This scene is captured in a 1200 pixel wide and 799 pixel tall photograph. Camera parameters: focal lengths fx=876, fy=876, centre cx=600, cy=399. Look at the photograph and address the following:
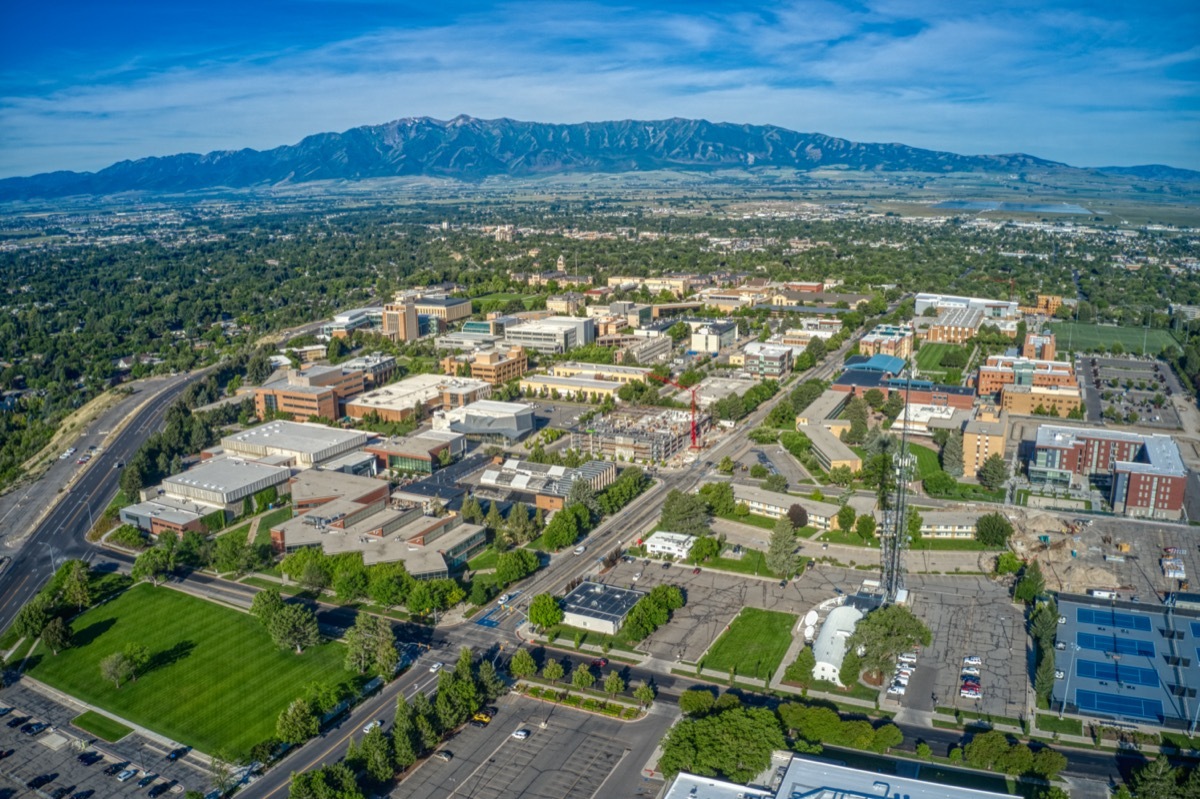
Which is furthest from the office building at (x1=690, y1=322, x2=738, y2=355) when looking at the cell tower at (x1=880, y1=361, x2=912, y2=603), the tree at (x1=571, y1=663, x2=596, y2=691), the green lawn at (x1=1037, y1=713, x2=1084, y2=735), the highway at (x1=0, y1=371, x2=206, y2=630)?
the green lawn at (x1=1037, y1=713, x2=1084, y2=735)

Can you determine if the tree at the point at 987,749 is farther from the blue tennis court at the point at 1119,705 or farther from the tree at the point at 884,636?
the blue tennis court at the point at 1119,705

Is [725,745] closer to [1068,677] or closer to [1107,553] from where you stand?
[1068,677]

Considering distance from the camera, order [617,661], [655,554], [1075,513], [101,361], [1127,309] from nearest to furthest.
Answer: [617,661], [655,554], [1075,513], [101,361], [1127,309]

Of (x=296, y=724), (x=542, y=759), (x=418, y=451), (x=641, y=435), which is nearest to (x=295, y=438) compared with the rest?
(x=418, y=451)

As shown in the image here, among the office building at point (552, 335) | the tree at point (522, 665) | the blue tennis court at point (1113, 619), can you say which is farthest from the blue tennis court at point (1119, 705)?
the office building at point (552, 335)

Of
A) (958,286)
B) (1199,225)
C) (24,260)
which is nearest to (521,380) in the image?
(958,286)

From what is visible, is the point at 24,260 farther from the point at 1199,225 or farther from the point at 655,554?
the point at 1199,225

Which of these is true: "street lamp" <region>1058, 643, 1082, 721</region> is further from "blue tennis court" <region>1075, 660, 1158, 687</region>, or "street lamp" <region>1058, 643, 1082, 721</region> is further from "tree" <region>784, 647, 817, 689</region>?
"tree" <region>784, 647, 817, 689</region>

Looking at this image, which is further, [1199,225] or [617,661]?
[1199,225]
